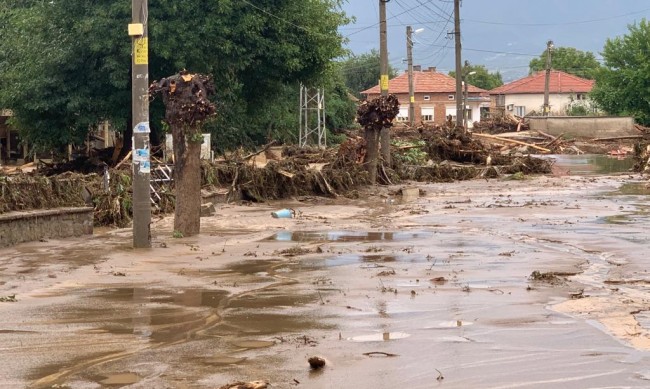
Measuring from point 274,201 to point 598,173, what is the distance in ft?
58.0

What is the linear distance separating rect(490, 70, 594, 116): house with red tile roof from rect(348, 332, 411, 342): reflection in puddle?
108m

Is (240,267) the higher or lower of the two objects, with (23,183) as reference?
lower

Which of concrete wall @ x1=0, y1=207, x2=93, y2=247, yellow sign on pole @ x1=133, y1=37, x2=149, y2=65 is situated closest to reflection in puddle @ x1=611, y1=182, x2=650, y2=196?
concrete wall @ x1=0, y1=207, x2=93, y2=247

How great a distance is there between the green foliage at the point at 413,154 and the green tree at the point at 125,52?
7.25 m

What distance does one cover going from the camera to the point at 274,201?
24.2m

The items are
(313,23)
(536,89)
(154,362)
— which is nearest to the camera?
(154,362)

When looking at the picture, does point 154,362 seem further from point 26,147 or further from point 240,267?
point 26,147

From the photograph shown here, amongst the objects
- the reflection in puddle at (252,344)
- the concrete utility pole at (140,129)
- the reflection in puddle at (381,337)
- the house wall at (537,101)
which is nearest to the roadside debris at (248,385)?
the reflection in puddle at (252,344)

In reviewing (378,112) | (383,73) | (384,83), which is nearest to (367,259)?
(378,112)

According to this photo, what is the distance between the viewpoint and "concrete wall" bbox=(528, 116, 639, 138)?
6289 cm

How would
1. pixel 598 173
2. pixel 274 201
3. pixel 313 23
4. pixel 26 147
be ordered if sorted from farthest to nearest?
pixel 26 147
pixel 598 173
pixel 313 23
pixel 274 201

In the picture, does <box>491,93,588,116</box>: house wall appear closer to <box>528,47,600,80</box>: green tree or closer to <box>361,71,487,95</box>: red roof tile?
<box>361,71,487,95</box>: red roof tile

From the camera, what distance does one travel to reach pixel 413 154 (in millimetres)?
38406

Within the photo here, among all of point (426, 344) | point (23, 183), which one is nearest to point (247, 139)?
point (23, 183)
